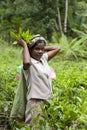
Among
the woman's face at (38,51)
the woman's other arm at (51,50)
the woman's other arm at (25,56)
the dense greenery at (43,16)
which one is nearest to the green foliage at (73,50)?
the dense greenery at (43,16)

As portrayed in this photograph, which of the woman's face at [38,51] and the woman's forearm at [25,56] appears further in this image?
the woman's face at [38,51]

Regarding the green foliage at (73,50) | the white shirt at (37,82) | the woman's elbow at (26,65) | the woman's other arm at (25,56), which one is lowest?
the green foliage at (73,50)

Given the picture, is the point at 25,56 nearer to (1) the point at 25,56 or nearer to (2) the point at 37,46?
(1) the point at 25,56

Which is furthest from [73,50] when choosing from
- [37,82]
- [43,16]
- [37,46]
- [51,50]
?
[37,82]

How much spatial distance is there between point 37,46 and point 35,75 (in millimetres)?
346

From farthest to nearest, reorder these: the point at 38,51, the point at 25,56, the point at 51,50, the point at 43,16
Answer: the point at 43,16 < the point at 51,50 < the point at 38,51 < the point at 25,56

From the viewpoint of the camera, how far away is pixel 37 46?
14.4 feet

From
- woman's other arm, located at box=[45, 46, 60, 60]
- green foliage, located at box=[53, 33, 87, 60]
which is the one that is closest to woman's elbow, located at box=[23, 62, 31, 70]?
woman's other arm, located at box=[45, 46, 60, 60]

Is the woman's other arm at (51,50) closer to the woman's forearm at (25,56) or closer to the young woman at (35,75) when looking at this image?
the young woman at (35,75)

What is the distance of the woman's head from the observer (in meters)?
4.37

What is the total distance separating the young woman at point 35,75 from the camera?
Result: 4.25m

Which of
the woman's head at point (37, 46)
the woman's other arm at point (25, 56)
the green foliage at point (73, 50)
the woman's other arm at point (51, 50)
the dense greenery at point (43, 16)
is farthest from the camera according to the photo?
the dense greenery at point (43, 16)

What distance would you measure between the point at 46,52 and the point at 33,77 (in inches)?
28.1

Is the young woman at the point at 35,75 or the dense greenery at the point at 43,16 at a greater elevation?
the young woman at the point at 35,75
